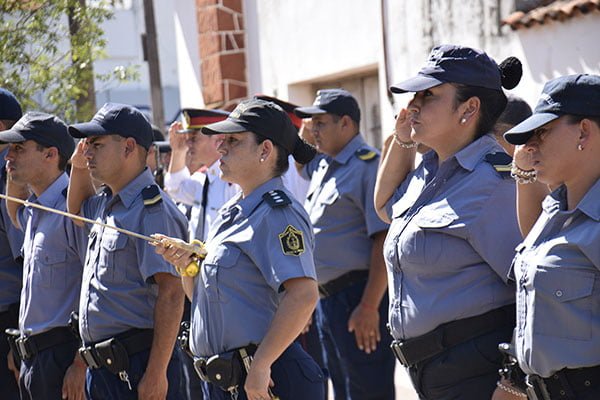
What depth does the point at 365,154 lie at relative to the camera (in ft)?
20.3

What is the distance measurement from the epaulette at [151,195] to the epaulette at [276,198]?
0.84m

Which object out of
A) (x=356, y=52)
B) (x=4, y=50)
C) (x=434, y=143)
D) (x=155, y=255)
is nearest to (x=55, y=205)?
(x=155, y=255)

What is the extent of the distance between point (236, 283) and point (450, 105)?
1.04 m

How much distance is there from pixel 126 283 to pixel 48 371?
77cm

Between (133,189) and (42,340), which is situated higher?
(133,189)

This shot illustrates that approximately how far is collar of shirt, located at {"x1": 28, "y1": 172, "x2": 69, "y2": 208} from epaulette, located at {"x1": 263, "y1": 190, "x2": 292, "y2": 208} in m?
1.70

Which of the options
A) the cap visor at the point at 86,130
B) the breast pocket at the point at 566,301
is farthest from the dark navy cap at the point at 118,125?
the breast pocket at the point at 566,301

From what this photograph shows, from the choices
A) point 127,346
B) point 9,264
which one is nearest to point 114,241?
point 127,346

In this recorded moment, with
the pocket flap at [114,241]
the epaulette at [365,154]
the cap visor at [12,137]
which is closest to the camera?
the pocket flap at [114,241]

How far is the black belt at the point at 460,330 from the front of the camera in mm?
3650

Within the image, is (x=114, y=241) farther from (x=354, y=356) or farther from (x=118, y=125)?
(x=354, y=356)

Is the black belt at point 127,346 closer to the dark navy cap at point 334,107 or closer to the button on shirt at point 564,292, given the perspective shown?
the button on shirt at point 564,292

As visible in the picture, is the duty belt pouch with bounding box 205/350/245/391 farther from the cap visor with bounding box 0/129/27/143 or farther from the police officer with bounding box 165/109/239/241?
the police officer with bounding box 165/109/239/241

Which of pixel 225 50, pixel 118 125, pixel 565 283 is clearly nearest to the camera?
pixel 565 283
